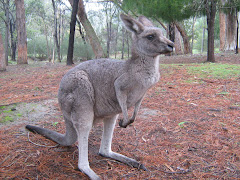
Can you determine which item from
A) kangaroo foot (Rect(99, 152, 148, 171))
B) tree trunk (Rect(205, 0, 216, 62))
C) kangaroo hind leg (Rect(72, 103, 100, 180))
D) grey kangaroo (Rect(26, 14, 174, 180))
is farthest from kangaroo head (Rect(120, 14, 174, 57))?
tree trunk (Rect(205, 0, 216, 62))

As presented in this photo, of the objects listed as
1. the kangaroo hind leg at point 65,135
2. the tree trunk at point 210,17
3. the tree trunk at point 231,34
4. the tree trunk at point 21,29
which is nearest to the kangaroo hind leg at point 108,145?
the kangaroo hind leg at point 65,135

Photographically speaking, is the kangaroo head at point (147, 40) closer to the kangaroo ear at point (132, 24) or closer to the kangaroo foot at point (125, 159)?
the kangaroo ear at point (132, 24)

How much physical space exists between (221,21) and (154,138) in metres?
20.4

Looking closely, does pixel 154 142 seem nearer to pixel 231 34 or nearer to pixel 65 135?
pixel 65 135

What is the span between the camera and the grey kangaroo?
212 centimetres

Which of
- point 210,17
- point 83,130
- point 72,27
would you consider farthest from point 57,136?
point 72,27

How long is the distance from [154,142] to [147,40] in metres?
1.53

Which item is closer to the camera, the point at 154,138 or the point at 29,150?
the point at 29,150

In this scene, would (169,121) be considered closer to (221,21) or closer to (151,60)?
(151,60)

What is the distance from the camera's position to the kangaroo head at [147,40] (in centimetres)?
207

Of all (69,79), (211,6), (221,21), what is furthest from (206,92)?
(221,21)

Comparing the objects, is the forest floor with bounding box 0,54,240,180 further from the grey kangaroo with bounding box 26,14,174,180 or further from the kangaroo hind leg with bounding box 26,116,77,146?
the grey kangaroo with bounding box 26,14,174,180

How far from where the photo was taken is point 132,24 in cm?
216

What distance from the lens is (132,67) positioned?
7.21 ft
